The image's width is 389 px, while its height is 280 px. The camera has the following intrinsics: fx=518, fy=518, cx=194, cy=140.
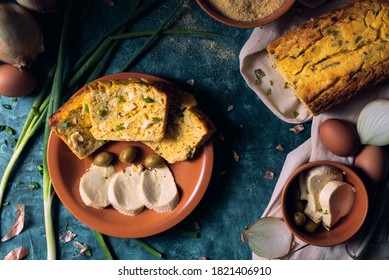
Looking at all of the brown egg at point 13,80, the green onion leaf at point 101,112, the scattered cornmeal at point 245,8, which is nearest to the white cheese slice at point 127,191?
the green onion leaf at point 101,112

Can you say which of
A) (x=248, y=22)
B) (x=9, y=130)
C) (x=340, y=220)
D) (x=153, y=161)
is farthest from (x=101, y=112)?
(x=340, y=220)

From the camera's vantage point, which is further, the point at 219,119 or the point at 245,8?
the point at 219,119

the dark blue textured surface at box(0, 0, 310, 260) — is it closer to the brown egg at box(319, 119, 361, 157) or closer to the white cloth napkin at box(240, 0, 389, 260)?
the white cloth napkin at box(240, 0, 389, 260)

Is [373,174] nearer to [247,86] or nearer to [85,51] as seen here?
[247,86]

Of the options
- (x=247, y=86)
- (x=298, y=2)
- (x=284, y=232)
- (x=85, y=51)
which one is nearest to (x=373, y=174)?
(x=284, y=232)

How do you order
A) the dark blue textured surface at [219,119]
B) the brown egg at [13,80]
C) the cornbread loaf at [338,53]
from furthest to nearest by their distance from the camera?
the dark blue textured surface at [219,119], the brown egg at [13,80], the cornbread loaf at [338,53]

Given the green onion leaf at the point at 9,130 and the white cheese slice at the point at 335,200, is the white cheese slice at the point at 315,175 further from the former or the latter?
the green onion leaf at the point at 9,130

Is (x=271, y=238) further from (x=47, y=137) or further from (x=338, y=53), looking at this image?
(x=47, y=137)
